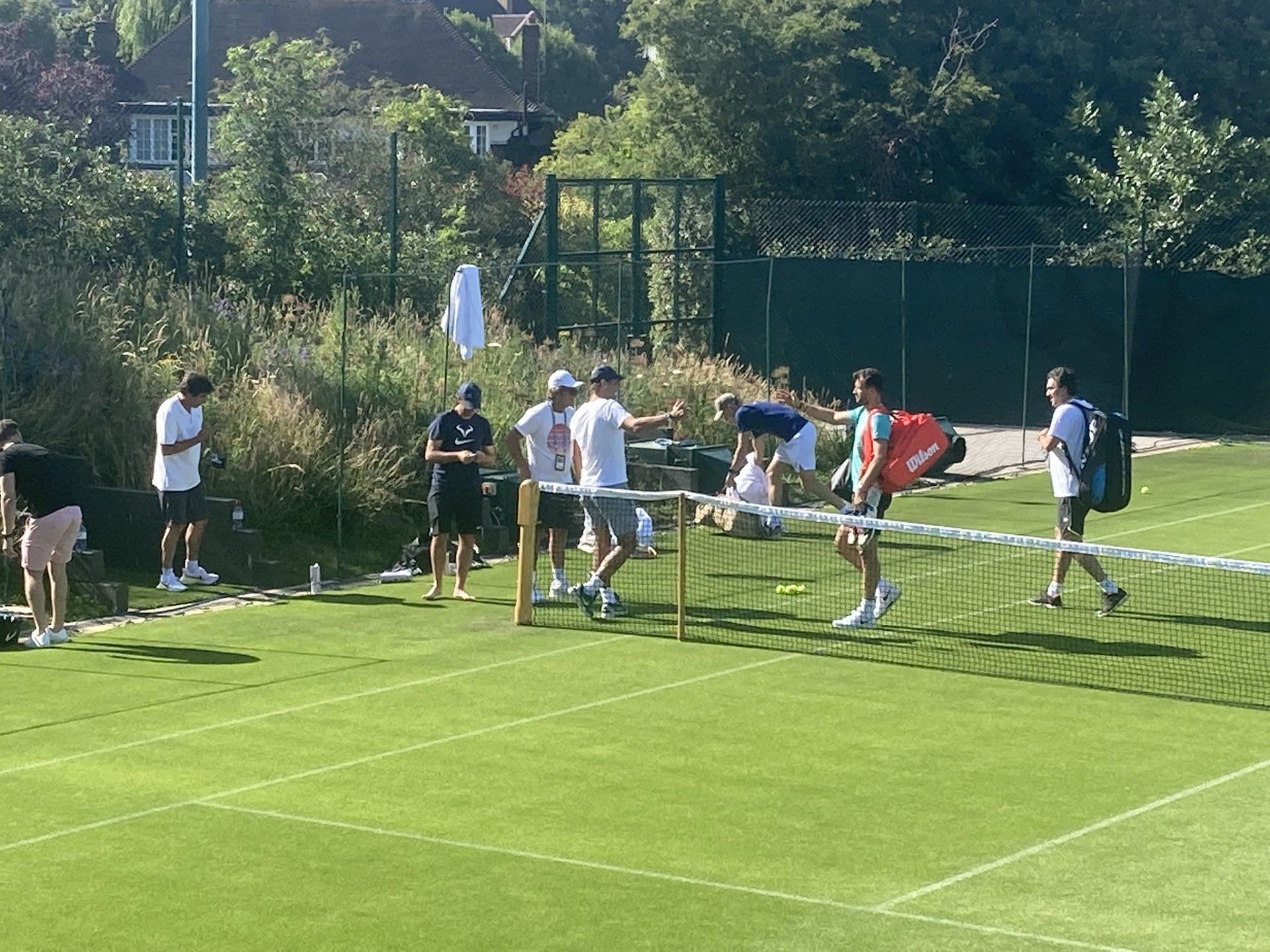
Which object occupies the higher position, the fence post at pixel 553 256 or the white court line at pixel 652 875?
the fence post at pixel 553 256

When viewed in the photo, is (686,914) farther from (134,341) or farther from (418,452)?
(134,341)

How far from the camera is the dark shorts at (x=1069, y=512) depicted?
16.0 meters

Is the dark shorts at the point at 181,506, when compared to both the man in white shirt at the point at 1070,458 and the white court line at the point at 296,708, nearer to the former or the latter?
the white court line at the point at 296,708

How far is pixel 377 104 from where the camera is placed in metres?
53.2

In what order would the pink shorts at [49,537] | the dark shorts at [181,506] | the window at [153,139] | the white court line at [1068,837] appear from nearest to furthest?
the white court line at [1068,837] < the pink shorts at [49,537] < the dark shorts at [181,506] < the window at [153,139]

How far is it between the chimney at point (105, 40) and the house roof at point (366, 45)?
183 inches

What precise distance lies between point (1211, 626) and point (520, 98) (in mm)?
58800

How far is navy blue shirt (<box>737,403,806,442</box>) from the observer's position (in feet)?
57.1

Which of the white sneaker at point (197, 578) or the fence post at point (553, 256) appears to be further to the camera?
the fence post at point (553, 256)

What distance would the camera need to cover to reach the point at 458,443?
55.8 ft

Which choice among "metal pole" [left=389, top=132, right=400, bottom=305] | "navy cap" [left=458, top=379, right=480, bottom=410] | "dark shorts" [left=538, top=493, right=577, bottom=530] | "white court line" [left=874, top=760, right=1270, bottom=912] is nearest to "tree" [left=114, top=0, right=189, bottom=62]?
"metal pole" [left=389, top=132, right=400, bottom=305]

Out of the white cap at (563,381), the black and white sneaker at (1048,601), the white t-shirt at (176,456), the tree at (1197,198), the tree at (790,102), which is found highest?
the tree at (790,102)

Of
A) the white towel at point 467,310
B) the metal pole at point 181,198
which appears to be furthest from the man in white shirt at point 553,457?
the metal pole at point 181,198

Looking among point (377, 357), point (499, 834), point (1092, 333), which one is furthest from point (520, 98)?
point (499, 834)
